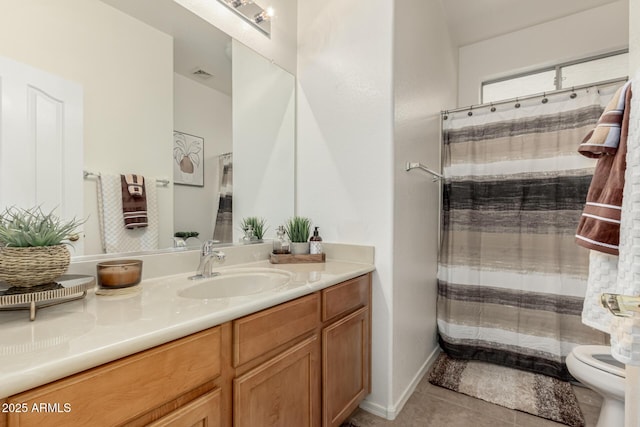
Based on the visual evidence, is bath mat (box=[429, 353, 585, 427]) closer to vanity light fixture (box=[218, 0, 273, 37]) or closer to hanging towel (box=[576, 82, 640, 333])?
hanging towel (box=[576, 82, 640, 333])

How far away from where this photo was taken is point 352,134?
1.72 metres

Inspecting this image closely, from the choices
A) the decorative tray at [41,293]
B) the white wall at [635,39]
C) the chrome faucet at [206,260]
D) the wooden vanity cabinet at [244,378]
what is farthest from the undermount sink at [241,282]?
the white wall at [635,39]

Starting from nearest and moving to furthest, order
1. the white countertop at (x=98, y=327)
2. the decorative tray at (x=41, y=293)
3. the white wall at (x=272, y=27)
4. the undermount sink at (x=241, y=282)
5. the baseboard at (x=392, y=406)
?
the white countertop at (x=98, y=327) → the decorative tray at (x=41, y=293) → the undermount sink at (x=241, y=282) → the white wall at (x=272, y=27) → the baseboard at (x=392, y=406)

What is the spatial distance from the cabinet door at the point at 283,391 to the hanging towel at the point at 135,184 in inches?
33.1

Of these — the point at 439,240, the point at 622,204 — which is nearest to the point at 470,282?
the point at 439,240

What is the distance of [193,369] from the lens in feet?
2.46

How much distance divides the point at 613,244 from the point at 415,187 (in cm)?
108

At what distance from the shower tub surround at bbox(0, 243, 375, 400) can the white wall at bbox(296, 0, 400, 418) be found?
0.48 meters

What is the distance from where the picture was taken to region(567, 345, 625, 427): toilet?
1246mm

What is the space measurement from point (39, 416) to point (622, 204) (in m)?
1.39

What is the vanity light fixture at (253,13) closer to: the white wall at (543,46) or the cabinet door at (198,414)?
the white wall at (543,46)

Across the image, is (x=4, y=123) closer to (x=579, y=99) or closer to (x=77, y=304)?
(x=77, y=304)

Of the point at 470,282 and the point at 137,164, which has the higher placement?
the point at 137,164

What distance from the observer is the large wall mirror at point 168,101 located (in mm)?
1024
